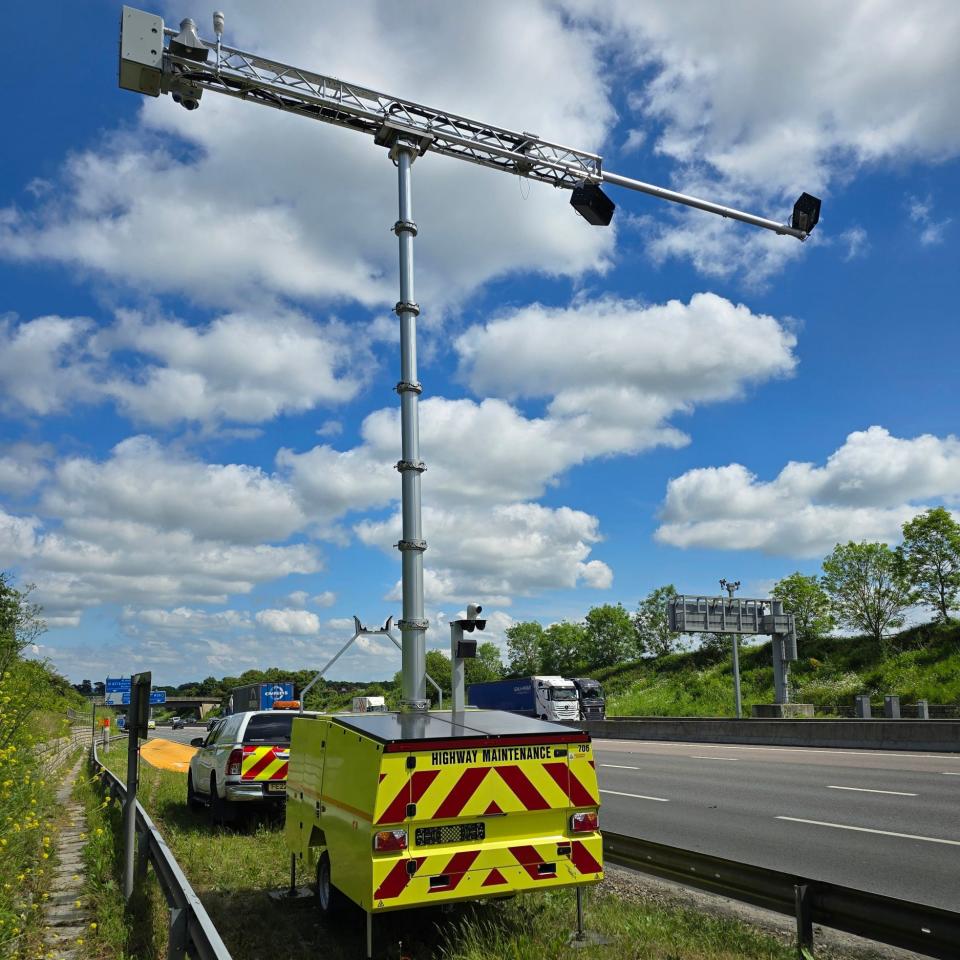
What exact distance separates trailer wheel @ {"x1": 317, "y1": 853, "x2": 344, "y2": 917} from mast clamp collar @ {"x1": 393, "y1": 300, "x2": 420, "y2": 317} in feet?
24.7

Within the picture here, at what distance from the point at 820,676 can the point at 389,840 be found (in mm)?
52977

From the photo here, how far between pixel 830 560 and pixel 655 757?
44104 millimetres

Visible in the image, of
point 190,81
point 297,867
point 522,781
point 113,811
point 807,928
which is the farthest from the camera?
point 113,811

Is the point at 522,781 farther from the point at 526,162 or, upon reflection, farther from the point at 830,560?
the point at 830,560

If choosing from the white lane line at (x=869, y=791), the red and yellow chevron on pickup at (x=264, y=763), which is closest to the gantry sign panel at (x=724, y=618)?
the white lane line at (x=869, y=791)

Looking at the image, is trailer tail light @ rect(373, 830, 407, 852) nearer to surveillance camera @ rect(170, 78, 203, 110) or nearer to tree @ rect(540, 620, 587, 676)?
surveillance camera @ rect(170, 78, 203, 110)

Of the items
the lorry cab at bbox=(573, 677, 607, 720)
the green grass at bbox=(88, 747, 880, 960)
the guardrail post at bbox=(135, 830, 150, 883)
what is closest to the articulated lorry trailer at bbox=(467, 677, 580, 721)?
the lorry cab at bbox=(573, 677, 607, 720)

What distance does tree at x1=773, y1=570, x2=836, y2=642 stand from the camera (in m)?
65.5

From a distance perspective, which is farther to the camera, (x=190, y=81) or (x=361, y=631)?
(x=361, y=631)

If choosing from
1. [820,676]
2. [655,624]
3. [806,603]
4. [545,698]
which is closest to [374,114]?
[545,698]

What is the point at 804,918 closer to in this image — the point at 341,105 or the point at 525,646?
the point at 341,105

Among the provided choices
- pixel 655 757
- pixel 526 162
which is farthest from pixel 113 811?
pixel 655 757

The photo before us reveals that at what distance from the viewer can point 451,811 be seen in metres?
6.12

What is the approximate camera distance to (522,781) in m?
6.46
